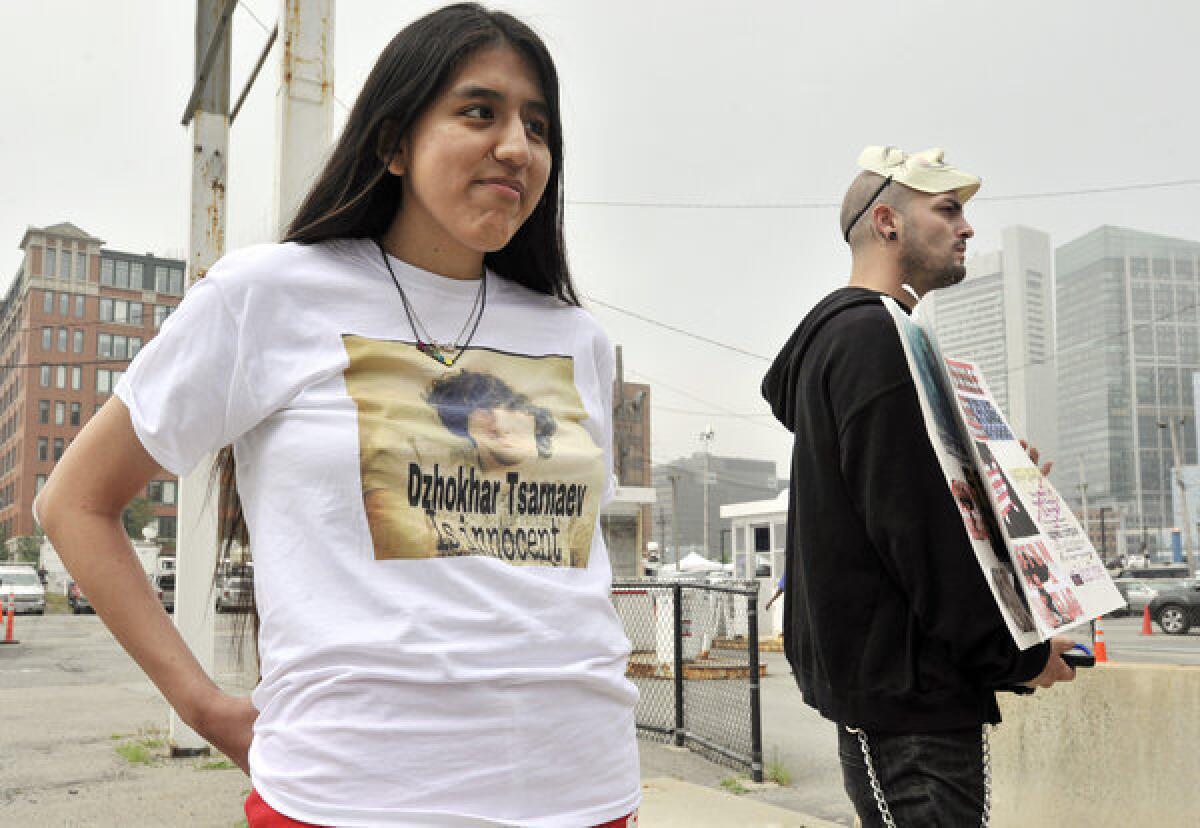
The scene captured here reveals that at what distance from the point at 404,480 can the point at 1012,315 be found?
103ft

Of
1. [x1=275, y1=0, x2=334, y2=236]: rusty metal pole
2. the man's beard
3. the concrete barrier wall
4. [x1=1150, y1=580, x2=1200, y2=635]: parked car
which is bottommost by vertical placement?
[x1=1150, y1=580, x2=1200, y2=635]: parked car

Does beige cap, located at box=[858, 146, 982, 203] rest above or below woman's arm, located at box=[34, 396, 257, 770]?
above

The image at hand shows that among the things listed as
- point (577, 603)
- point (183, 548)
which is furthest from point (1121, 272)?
point (577, 603)

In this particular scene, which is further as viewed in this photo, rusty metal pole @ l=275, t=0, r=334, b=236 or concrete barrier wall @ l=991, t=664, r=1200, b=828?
rusty metal pole @ l=275, t=0, r=334, b=236

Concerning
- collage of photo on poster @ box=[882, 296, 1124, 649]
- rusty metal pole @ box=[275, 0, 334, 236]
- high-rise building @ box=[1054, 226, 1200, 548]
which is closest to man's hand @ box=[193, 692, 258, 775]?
collage of photo on poster @ box=[882, 296, 1124, 649]

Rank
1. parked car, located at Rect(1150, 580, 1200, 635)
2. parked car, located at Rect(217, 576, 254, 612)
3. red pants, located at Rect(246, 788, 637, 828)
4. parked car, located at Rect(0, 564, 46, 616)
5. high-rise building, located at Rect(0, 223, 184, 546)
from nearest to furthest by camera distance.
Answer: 1. red pants, located at Rect(246, 788, 637, 828)
2. parked car, located at Rect(217, 576, 254, 612)
3. parked car, located at Rect(1150, 580, 1200, 635)
4. parked car, located at Rect(0, 564, 46, 616)
5. high-rise building, located at Rect(0, 223, 184, 546)

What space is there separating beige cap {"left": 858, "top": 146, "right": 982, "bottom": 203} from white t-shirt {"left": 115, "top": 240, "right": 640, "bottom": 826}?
132 centimetres

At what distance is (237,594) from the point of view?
1.53 metres

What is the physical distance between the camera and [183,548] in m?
6.61

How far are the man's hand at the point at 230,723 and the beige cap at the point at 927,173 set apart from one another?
1.85 metres

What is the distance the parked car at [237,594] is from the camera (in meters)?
1.51

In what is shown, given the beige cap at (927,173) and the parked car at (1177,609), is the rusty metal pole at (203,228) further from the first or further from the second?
the parked car at (1177,609)

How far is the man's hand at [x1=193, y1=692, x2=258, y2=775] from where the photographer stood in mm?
1303

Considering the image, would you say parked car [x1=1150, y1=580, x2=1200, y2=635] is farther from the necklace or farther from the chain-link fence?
the necklace
